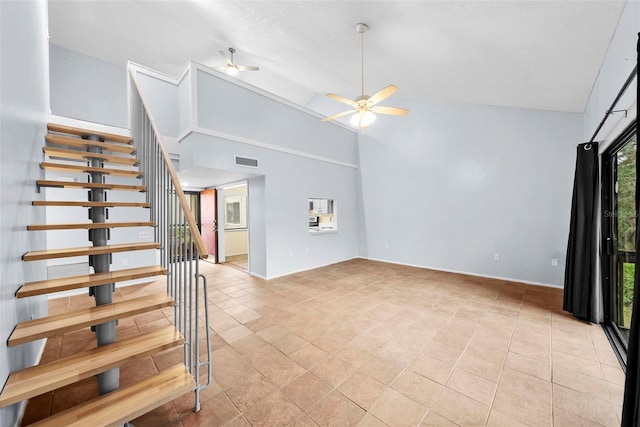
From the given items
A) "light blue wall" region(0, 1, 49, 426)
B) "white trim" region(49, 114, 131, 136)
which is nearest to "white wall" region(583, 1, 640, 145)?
"light blue wall" region(0, 1, 49, 426)

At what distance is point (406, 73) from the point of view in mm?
4141

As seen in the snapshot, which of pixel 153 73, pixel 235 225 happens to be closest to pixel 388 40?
pixel 153 73

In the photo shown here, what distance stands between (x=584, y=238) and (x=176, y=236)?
4588 mm

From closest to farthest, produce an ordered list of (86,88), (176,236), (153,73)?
(176,236) < (153,73) < (86,88)

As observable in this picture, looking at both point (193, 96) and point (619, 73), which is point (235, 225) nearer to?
point (193, 96)

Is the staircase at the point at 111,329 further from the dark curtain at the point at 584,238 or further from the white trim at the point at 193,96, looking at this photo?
the dark curtain at the point at 584,238

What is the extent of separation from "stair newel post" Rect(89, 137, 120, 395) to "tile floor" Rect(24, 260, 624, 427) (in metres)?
0.35

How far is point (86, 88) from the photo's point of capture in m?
5.39

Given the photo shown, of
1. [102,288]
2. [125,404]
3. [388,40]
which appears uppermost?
[388,40]

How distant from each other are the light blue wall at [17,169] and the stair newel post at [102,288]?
1.26 feet

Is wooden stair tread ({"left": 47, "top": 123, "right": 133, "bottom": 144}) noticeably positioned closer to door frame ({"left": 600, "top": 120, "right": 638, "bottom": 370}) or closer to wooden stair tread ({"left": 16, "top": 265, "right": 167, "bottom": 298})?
wooden stair tread ({"left": 16, "top": 265, "right": 167, "bottom": 298})

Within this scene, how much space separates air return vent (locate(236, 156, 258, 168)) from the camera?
4637 mm

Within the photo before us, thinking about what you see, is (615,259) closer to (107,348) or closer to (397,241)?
(397,241)

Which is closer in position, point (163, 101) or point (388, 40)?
point (388, 40)
